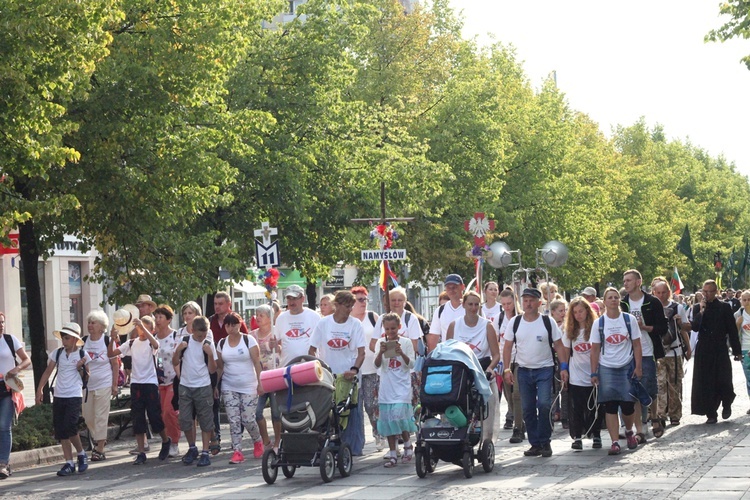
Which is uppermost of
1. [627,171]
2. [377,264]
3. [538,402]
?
[627,171]

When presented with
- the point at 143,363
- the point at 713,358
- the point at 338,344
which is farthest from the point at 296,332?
the point at 713,358

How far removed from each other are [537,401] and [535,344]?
58 centimetres

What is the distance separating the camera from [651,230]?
62438 millimetres

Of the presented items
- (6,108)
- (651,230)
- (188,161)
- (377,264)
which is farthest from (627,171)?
(6,108)

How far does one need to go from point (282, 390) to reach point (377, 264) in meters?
23.5

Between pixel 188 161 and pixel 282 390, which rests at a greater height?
pixel 188 161

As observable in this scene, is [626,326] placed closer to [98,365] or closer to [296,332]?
[296,332]

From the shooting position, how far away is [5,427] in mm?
13820

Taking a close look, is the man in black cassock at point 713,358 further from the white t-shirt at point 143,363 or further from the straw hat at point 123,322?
the straw hat at point 123,322

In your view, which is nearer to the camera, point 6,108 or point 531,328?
point 531,328

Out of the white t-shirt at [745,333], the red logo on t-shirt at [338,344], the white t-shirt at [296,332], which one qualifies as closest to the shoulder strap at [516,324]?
the red logo on t-shirt at [338,344]

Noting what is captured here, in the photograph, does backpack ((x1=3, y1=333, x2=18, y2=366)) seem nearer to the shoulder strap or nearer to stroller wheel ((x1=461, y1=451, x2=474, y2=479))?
stroller wheel ((x1=461, y1=451, x2=474, y2=479))

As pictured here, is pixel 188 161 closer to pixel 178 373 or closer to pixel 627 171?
pixel 178 373

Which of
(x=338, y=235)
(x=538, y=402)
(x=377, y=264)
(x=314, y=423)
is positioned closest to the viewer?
(x=314, y=423)
